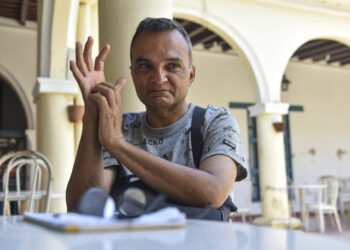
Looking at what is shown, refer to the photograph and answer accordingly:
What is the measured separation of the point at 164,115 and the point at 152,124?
6 centimetres

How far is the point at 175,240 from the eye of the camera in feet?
2.05

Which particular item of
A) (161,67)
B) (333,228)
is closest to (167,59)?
(161,67)

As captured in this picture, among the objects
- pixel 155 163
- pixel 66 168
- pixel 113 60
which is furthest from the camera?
pixel 66 168

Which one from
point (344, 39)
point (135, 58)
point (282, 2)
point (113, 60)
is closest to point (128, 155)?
point (135, 58)

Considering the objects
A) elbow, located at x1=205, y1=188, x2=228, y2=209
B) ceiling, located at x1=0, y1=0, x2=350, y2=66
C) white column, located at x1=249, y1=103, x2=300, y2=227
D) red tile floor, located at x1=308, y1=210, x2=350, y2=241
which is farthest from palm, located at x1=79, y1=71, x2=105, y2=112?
red tile floor, located at x1=308, y1=210, x2=350, y2=241

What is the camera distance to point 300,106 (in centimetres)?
1045

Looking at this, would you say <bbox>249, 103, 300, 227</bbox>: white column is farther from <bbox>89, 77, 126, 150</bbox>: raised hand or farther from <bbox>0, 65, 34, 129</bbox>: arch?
<bbox>89, 77, 126, 150</bbox>: raised hand

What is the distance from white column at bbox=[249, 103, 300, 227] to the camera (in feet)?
22.3

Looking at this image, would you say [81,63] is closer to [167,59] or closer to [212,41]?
[167,59]

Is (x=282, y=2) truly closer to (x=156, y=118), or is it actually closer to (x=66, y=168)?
(x=66, y=168)

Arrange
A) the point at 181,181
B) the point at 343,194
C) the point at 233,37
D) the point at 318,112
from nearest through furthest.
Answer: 1. the point at 181,181
2. the point at 233,37
3. the point at 343,194
4. the point at 318,112

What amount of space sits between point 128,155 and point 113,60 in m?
1.20

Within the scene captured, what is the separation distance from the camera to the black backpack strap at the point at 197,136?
4.27ft

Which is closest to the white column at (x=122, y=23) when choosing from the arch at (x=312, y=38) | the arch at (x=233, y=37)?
the arch at (x=233, y=37)
